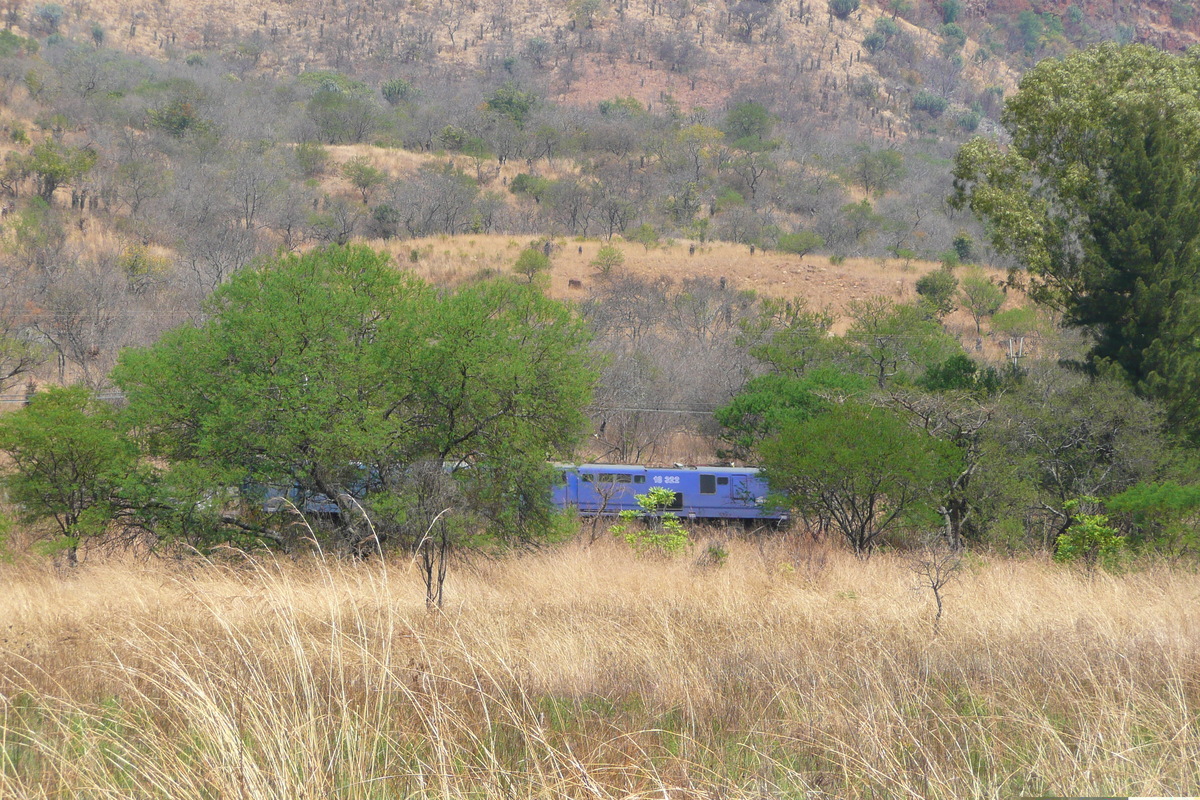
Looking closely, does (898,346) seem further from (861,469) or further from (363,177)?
(363,177)

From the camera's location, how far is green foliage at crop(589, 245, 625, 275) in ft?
157

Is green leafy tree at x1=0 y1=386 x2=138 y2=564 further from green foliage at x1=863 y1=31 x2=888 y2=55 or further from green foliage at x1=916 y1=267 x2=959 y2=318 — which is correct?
green foliage at x1=863 y1=31 x2=888 y2=55

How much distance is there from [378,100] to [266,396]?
70899 mm

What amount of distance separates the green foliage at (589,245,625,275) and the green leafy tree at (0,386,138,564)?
32.2 m

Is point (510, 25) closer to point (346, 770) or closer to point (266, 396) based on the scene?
point (266, 396)

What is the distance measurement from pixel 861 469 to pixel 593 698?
14.4 metres

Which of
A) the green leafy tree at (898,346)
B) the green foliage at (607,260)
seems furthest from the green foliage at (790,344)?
the green foliage at (607,260)

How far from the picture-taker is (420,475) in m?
15.8

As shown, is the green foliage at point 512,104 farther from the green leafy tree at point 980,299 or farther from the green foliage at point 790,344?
the green foliage at point 790,344

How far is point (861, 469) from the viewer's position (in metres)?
18.3

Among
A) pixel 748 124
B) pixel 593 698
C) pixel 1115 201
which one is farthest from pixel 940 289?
pixel 593 698

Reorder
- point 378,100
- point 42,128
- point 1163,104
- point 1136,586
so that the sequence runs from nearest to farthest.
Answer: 1. point 1136,586
2. point 1163,104
3. point 42,128
4. point 378,100

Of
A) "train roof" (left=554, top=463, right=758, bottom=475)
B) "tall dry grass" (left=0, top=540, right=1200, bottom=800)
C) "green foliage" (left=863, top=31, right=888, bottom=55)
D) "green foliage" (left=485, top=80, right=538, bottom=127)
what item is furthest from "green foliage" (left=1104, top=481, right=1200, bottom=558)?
"green foliage" (left=863, top=31, right=888, bottom=55)

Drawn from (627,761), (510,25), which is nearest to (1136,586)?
(627,761)
